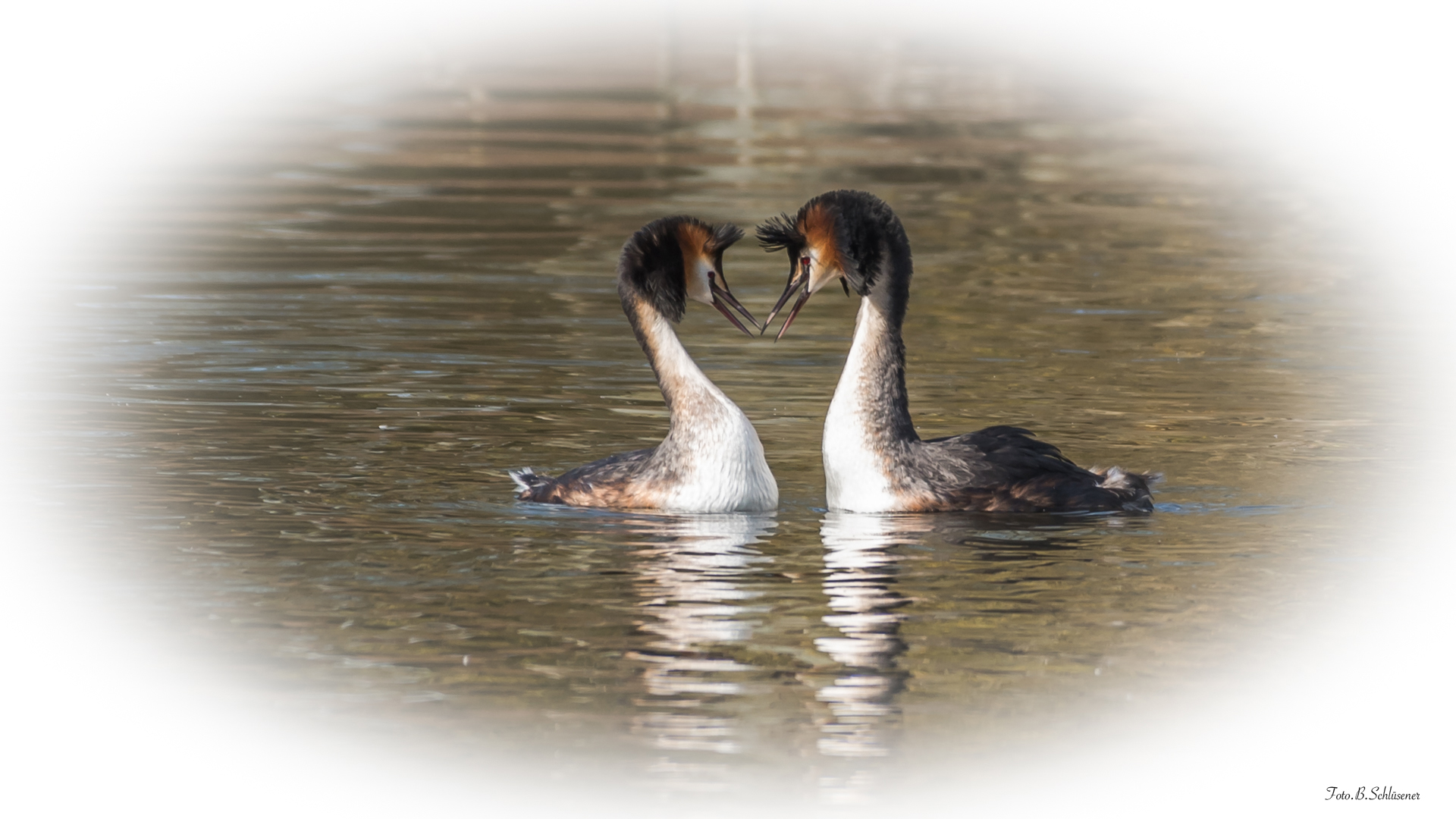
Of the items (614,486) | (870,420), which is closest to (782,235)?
(870,420)

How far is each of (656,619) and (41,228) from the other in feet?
70.3

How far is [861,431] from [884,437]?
155 millimetres

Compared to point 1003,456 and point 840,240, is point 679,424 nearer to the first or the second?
point 840,240

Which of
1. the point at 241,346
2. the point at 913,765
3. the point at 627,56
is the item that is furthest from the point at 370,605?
the point at 627,56

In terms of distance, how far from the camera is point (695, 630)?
10414mm

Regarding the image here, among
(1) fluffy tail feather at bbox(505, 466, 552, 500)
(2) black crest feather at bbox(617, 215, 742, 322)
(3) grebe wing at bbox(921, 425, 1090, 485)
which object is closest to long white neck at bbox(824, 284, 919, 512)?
(3) grebe wing at bbox(921, 425, 1090, 485)

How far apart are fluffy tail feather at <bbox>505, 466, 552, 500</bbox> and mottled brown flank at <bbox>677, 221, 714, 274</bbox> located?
1.64 meters

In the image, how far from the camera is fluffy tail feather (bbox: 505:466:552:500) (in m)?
13.1

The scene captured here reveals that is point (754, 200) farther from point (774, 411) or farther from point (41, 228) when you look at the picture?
point (774, 411)

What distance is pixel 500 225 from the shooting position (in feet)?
95.6

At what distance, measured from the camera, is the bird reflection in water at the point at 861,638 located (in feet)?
29.5

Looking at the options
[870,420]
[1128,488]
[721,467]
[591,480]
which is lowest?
[1128,488]

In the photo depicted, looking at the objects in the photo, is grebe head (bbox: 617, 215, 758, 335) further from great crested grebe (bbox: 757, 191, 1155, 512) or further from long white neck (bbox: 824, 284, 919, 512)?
long white neck (bbox: 824, 284, 919, 512)

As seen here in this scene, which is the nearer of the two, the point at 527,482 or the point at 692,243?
the point at 692,243
